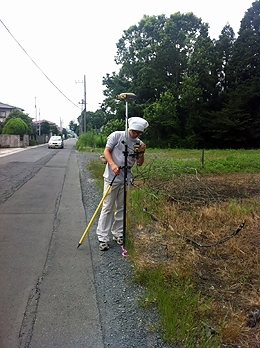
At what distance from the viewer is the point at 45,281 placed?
2900mm

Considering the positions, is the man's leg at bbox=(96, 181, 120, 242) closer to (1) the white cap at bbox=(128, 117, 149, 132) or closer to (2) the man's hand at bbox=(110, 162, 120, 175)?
(2) the man's hand at bbox=(110, 162, 120, 175)

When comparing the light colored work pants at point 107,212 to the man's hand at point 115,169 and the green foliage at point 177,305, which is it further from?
the green foliage at point 177,305

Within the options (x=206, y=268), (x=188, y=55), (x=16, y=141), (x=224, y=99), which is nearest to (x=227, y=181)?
(x=206, y=268)

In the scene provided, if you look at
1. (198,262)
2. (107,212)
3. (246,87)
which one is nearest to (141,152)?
(107,212)

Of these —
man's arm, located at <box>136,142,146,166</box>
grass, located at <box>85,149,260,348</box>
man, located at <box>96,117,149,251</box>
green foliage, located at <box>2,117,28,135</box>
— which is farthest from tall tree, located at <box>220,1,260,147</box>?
man, located at <box>96,117,149,251</box>

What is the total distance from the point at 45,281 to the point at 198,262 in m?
1.57

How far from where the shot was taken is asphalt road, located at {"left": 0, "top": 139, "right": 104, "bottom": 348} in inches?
84.9

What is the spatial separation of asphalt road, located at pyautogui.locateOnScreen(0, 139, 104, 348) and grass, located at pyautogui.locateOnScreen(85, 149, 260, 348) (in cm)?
53

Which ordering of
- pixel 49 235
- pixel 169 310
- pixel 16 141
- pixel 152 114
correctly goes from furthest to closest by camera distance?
pixel 16 141
pixel 152 114
pixel 49 235
pixel 169 310

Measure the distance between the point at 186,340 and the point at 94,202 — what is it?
443 cm

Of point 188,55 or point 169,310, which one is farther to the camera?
point 188,55

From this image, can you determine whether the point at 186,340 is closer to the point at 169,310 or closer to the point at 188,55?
the point at 169,310

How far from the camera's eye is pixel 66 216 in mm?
5199

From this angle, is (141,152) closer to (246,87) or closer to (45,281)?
(45,281)
